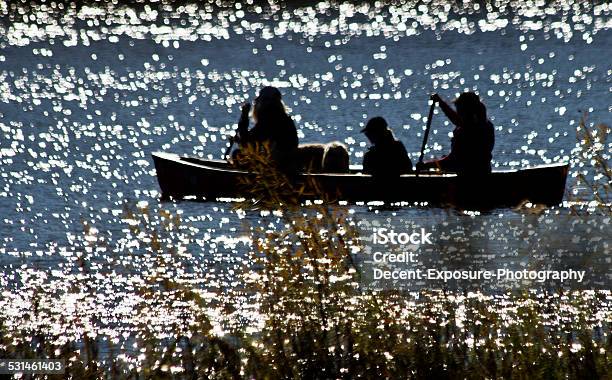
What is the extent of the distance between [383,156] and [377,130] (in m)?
0.36

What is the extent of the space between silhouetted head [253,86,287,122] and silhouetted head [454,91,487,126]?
2521 millimetres

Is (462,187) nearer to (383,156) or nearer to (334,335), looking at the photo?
(383,156)

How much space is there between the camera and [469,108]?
15172mm

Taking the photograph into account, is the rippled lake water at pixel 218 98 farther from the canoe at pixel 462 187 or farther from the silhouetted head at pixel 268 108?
the silhouetted head at pixel 268 108

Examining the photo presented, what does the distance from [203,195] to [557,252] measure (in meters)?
7.88

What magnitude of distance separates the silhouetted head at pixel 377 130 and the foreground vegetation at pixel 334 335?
7.02 meters

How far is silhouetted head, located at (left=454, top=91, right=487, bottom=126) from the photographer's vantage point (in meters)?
15.1

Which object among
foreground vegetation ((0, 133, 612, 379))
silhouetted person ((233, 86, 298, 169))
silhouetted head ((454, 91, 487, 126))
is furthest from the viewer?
silhouetted person ((233, 86, 298, 169))

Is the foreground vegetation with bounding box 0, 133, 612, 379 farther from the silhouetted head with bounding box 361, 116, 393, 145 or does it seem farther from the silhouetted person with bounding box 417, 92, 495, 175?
the silhouetted head with bounding box 361, 116, 393, 145

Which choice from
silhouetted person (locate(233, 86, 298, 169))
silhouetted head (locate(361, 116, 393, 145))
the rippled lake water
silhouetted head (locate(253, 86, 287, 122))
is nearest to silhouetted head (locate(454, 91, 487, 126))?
silhouetted head (locate(361, 116, 393, 145))

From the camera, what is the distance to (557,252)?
10266mm

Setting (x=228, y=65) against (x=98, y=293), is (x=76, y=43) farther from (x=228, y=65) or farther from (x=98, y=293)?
(x=98, y=293)

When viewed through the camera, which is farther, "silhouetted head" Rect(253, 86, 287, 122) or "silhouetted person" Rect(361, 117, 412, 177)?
"silhouetted head" Rect(253, 86, 287, 122)

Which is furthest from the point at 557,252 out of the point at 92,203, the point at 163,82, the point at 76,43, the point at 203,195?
the point at 76,43
